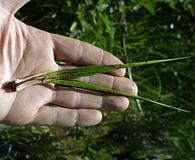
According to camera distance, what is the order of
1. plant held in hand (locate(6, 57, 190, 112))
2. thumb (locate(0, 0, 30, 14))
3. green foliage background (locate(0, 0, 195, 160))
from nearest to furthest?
thumb (locate(0, 0, 30, 14)) → plant held in hand (locate(6, 57, 190, 112)) → green foliage background (locate(0, 0, 195, 160))

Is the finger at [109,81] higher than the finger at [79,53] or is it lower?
lower

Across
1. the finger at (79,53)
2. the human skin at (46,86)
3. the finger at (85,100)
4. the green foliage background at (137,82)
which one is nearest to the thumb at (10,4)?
the human skin at (46,86)

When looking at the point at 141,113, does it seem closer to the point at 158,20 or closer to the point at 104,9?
the point at 158,20

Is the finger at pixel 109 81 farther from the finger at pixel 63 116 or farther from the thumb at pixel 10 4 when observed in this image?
the thumb at pixel 10 4

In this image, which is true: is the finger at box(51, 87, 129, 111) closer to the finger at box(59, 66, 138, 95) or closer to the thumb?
the finger at box(59, 66, 138, 95)

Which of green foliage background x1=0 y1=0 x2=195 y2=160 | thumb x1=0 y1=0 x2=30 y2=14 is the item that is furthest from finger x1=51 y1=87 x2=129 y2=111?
green foliage background x1=0 y1=0 x2=195 y2=160

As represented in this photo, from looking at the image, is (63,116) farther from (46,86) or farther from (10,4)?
(10,4)

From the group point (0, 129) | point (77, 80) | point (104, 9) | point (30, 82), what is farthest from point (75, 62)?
point (0, 129)
